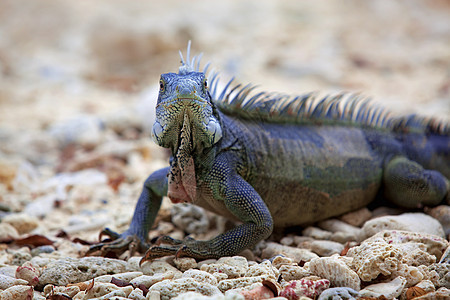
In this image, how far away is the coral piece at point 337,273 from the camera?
10.3ft

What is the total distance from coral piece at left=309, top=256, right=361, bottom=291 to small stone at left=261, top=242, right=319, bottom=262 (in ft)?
2.05

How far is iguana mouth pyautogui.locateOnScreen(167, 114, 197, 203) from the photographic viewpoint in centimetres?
391

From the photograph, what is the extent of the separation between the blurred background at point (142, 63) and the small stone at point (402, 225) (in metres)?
2.77

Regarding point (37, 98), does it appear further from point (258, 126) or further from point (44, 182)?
point (258, 126)

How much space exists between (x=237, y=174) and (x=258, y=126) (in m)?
0.72

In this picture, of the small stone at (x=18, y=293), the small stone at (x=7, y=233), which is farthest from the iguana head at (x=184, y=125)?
the small stone at (x=7, y=233)

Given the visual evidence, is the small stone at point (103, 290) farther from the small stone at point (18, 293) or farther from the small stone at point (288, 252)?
the small stone at point (288, 252)

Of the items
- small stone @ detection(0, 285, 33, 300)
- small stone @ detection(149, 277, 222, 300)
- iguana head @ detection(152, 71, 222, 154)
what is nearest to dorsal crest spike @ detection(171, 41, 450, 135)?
iguana head @ detection(152, 71, 222, 154)

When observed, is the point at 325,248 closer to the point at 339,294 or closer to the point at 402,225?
the point at 402,225

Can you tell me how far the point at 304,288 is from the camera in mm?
3020

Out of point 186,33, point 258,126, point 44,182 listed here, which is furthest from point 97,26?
point 258,126

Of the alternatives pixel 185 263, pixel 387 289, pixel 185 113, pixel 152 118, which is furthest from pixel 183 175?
pixel 152 118

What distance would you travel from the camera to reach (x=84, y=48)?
13469 mm

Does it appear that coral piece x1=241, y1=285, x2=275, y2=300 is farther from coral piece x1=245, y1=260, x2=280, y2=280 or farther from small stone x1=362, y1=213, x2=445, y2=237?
small stone x1=362, y1=213, x2=445, y2=237
